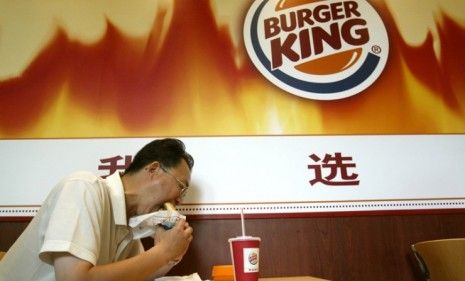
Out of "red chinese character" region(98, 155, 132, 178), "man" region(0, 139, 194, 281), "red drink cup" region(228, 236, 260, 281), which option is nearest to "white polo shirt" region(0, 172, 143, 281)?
"man" region(0, 139, 194, 281)

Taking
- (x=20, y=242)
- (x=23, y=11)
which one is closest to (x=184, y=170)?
(x=20, y=242)

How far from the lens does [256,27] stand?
96.2 inches

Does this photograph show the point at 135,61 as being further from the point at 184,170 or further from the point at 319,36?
the point at 319,36

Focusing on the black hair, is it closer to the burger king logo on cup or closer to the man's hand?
the man's hand

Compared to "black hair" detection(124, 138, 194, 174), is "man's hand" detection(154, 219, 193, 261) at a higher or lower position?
lower

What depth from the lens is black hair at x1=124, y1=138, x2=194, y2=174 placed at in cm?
163

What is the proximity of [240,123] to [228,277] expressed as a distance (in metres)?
0.95

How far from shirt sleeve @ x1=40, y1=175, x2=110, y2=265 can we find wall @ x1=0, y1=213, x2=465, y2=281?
2.93 feet

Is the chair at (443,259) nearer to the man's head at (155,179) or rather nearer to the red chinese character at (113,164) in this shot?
the man's head at (155,179)

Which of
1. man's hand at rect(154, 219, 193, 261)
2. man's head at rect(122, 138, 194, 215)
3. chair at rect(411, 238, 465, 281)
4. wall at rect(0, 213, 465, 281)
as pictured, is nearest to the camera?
man's hand at rect(154, 219, 193, 261)

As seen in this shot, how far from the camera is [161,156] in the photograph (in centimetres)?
164

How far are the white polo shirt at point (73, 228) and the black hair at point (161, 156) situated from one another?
0.37ft

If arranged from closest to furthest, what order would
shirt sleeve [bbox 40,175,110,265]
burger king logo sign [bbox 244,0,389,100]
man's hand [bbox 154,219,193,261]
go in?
1. shirt sleeve [bbox 40,175,110,265]
2. man's hand [bbox 154,219,193,261]
3. burger king logo sign [bbox 244,0,389,100]

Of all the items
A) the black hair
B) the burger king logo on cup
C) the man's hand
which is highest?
the black hair
